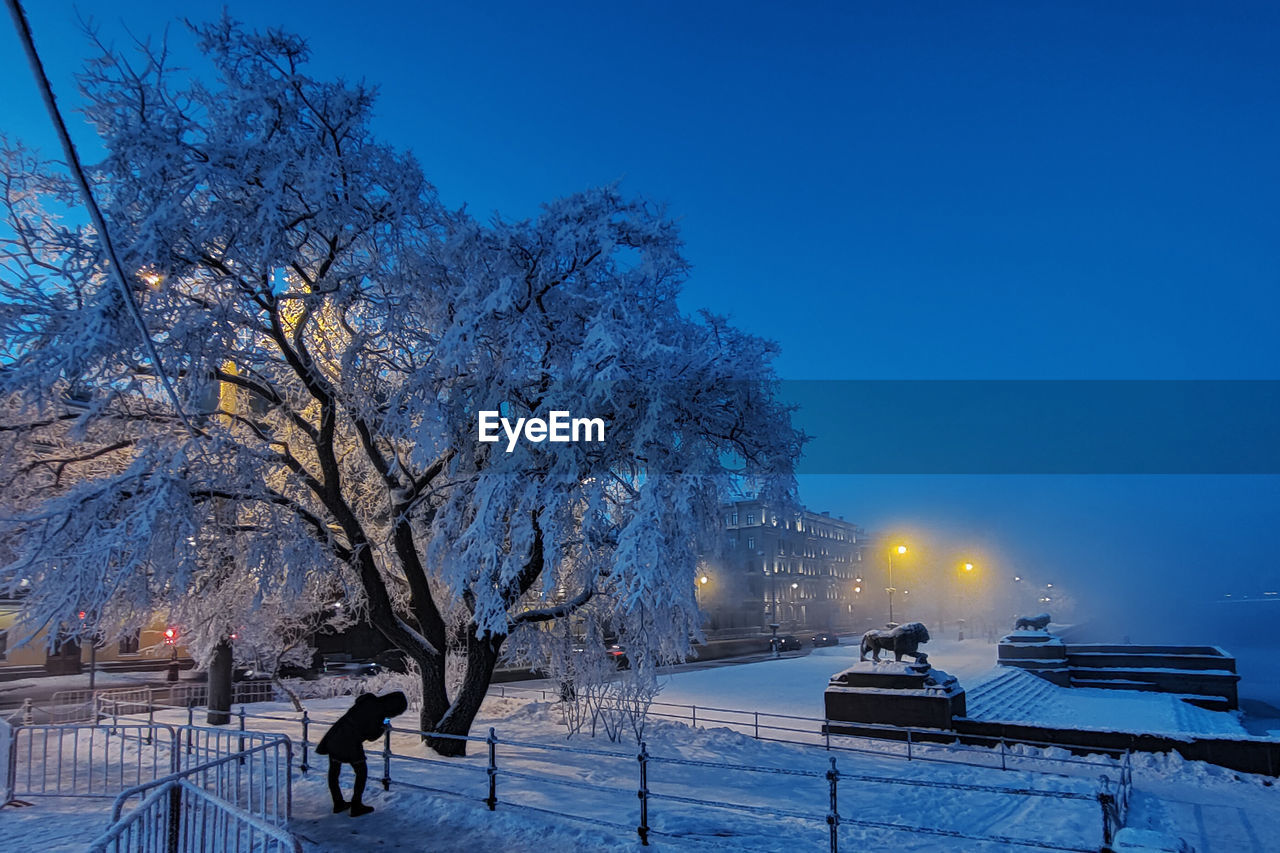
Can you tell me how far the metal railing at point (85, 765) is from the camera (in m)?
10.6

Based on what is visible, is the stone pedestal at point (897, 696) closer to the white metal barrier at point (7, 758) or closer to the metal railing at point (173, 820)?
the metal railing at point (173, 820)

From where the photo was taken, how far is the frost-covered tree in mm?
10820

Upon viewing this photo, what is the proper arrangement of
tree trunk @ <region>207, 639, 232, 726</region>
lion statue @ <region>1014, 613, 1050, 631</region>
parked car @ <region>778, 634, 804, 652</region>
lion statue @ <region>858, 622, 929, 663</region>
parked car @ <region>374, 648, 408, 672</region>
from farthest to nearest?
1. parked car @ <region>778, 634, 804, 652</region>
2. lion statue @ <region>1014, 613, 1050, 631</region>
3. parked car @ <region>374, 648, 408, 672</region>
4. lion statue @ <region>858, 622, 929, 663</region>
5. tree trunk @ <region>207, 639, 232, 726</region>

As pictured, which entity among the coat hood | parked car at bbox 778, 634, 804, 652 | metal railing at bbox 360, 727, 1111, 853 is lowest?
parked car at bbox 778, 634, 804, 652

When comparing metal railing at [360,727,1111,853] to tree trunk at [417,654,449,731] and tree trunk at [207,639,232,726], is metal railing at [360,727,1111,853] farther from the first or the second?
tree trunk at [207,639,232,726]

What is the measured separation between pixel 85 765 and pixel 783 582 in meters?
87.7

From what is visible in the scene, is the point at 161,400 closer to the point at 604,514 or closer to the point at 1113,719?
the point at 604,514

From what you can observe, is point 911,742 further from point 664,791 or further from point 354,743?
point 354,743

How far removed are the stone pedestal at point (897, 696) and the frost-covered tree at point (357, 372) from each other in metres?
9.68

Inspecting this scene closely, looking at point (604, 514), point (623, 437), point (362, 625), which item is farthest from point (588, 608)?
point (362, 625)

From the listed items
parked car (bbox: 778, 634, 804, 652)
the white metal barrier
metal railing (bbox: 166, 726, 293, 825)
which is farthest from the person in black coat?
parked car (bbox: 778, 634, 804, 652)

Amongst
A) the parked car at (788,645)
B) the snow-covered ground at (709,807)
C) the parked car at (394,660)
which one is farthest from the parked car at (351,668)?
the parked car at (788,645)

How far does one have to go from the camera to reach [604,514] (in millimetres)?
12766

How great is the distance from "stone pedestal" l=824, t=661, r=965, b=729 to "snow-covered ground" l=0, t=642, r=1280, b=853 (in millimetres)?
2501
